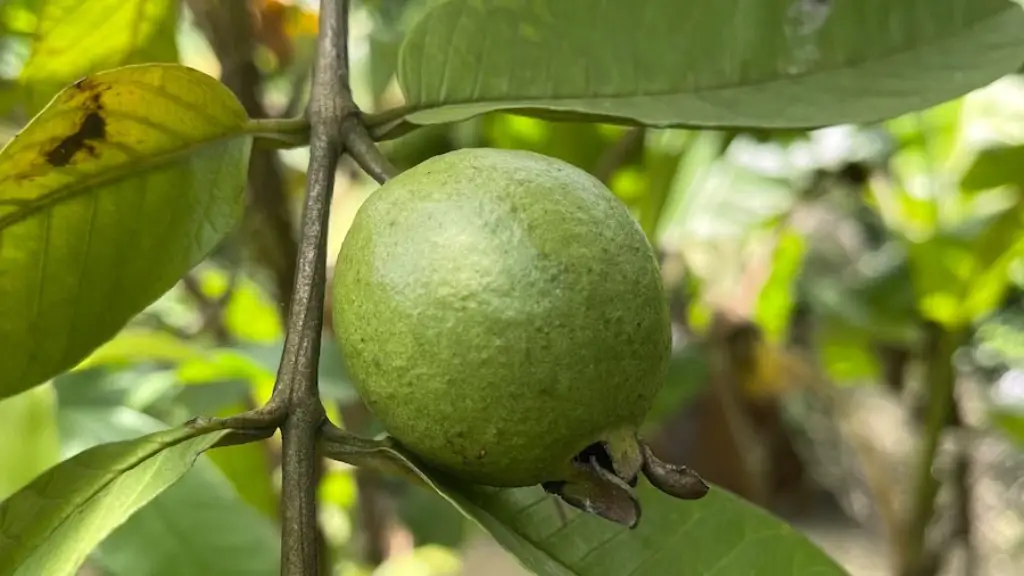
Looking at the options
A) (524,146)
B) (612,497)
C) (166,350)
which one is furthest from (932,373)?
(612,497)

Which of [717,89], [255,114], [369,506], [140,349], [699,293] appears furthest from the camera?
[699,293]

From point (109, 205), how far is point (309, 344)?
0.16m

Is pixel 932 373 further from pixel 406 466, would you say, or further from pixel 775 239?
pixel 406 466

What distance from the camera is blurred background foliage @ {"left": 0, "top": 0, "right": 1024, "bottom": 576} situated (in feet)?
3.29

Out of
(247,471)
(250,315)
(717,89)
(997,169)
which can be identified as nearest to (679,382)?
(997,169)

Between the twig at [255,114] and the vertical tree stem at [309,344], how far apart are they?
0.56 meters

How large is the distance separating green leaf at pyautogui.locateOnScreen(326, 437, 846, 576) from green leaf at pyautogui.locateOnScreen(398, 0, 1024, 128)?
0.64 feet

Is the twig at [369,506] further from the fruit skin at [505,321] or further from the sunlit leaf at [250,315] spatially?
the fruit skin at [505,321]

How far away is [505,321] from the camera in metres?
0.42

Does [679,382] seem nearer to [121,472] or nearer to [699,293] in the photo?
[699,293]

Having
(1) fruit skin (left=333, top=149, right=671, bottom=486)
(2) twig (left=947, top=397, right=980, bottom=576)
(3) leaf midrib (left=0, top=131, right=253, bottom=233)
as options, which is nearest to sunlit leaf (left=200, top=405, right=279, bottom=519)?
(3) leaf midrib (left=0, top=131, right=253, bottom=233)

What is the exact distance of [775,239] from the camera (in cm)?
172

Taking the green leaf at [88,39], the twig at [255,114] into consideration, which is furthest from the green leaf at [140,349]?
the green leaf at [88,39]

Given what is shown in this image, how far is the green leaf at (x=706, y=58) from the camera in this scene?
58 cm
